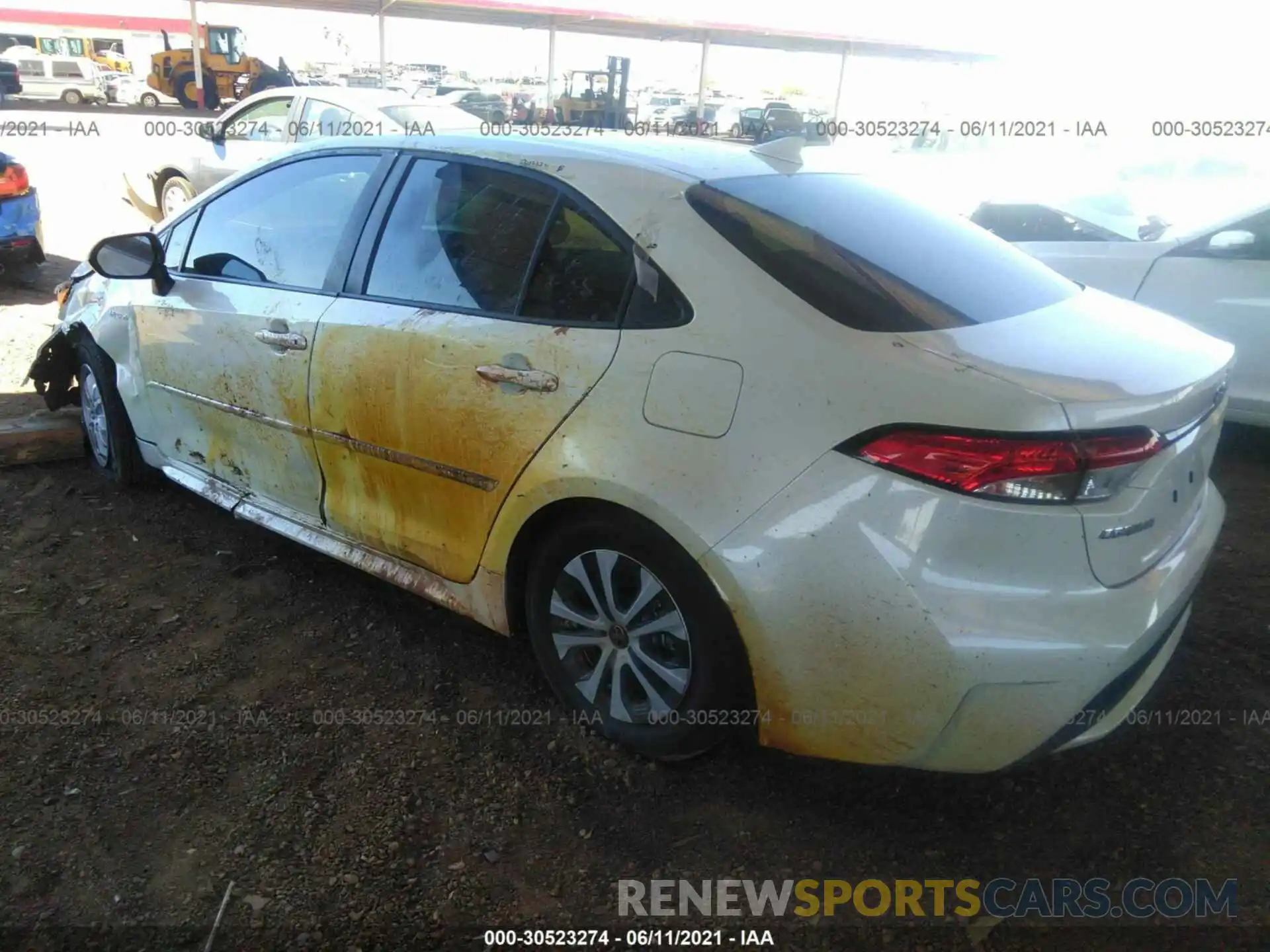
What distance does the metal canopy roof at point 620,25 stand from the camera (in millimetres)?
25797

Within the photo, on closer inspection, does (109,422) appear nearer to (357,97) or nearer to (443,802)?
(443,802)

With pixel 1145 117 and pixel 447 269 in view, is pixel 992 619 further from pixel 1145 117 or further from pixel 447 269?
pixel 1145 117

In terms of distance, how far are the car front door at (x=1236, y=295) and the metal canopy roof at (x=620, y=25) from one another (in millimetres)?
24454

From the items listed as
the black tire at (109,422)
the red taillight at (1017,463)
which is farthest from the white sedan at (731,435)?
the black tire at (109,422)

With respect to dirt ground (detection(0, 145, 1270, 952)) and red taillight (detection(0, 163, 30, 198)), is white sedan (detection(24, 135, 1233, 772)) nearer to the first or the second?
dirt ground (detection(0, 145, 1270, 952))

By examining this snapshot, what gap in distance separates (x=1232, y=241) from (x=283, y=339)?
181 inches

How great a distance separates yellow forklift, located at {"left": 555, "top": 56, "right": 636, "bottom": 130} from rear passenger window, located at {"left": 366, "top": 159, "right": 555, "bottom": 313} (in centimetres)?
2342

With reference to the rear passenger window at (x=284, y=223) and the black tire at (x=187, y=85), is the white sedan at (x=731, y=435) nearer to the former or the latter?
the rear passenger window at (x=284, y=223)

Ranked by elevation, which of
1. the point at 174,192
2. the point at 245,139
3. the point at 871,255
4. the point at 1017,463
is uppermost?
the point at 871,255

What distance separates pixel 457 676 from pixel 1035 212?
21.5ft

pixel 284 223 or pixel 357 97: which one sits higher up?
pixel 357 97

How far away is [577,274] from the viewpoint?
2.42 meters

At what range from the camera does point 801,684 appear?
2.06 m

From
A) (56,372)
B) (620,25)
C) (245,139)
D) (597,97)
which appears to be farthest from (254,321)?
(620,25)
